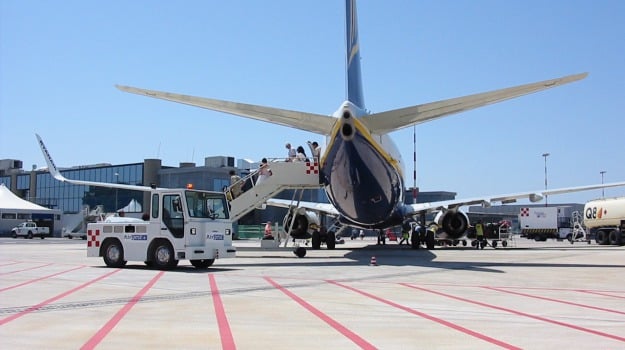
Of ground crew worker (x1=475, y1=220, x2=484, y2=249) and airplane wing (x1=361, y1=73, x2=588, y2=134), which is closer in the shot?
airplane wing (x1=361, y1=73, x2=588, y2=134)

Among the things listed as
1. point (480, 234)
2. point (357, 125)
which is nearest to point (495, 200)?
point (480, 234)

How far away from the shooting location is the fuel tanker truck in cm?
4378

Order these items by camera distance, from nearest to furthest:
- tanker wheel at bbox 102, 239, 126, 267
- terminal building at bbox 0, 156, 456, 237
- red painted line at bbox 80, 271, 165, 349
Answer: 1. red painted line at bbox 80, 271, 165, 349
2. tanker wheel at bbox 102, 239, 126, 267
3. terminal building at bbox 0, 156, 456, 237

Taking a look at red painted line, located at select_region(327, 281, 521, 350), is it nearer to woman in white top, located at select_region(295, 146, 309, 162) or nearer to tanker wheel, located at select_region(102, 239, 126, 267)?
tanker wheel, located at select_region(102, 239, 126, 267)

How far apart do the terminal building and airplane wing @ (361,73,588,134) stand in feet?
160

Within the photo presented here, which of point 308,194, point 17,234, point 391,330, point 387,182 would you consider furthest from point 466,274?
point 308,194

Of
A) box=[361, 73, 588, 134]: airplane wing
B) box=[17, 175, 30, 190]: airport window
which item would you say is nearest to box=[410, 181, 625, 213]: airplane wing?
box=[361, 73, 588, 134]: airplane wing

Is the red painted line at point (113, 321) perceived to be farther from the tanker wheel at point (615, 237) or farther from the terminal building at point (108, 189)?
the terminal building at point (108, 189)

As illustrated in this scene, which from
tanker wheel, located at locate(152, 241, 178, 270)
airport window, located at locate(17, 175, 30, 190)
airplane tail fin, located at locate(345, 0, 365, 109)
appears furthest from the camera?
airport window, located at locate(17, 175, 30, 190)

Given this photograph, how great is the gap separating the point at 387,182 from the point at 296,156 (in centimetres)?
399

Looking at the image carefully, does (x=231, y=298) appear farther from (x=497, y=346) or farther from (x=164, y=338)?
(x=497, y=346)

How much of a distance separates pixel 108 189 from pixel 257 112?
225 ft

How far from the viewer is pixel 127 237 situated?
1852cm

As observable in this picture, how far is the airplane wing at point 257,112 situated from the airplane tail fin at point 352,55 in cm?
521
